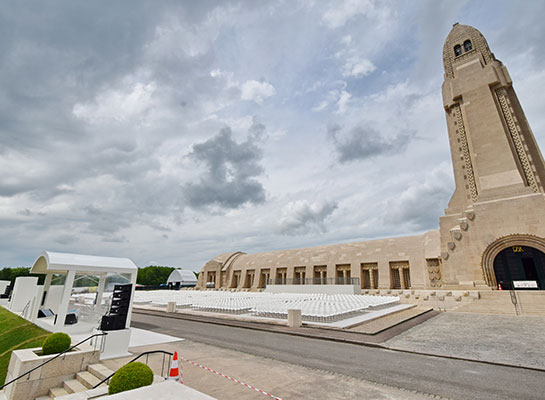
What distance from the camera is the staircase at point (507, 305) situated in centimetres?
2027

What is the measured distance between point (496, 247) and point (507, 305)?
976 centimetres

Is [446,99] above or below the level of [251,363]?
above

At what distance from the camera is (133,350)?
1122 cm

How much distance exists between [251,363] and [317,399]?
140 inches

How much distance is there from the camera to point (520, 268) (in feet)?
93.3

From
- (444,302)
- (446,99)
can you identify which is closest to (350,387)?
(444,302)

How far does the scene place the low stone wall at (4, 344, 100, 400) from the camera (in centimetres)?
733

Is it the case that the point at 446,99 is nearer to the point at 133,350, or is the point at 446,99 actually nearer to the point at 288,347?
the point at 288,347

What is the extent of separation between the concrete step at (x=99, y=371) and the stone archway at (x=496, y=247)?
3461 cm

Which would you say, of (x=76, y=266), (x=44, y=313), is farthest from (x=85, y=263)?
(x=44, y=313)

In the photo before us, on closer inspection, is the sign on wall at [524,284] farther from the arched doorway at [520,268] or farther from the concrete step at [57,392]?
the concrete step at [57,392]

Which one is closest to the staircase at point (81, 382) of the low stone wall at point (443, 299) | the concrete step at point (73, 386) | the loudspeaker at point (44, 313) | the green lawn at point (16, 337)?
the concrete step at point (73, 386)

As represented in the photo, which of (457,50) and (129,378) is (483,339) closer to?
(129,378)

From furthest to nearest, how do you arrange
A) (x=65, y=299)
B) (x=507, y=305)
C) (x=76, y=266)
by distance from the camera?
1. (x=507, y=305)
2. (x=76, y=266)
3. (x=65, y=299)
